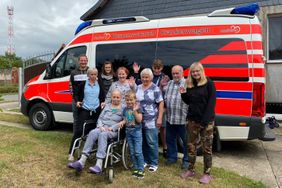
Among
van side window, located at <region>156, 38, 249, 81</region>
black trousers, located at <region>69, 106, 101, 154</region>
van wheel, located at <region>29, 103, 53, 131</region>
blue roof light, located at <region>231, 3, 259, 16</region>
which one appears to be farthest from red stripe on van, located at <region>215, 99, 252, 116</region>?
van wheel, located at <region>29, 103, 53, 131</region>

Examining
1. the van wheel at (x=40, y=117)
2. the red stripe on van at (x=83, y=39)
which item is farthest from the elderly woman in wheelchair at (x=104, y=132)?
the van wheel at (x=40, y=117)

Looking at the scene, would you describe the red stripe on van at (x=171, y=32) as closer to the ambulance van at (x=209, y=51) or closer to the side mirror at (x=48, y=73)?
the ambulance van at (x=209, y=51)

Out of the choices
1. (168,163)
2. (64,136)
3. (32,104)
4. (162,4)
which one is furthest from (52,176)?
(162,4)

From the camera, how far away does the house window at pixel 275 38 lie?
9734 millimetres

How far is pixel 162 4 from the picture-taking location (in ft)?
39.0

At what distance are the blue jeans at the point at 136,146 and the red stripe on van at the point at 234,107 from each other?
1797 millimetres

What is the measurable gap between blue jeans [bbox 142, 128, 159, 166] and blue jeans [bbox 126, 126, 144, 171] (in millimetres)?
178

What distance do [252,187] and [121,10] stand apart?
10.2 metres

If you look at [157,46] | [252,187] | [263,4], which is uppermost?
[263,4]

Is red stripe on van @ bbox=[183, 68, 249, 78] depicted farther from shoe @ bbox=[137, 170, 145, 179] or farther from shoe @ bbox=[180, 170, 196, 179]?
shoe @ bbox=[137, 170, 145, 179]

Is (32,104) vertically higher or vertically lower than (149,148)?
higher

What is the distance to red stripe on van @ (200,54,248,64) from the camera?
5.55 metres

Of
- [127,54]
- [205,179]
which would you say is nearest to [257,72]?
[205,179]

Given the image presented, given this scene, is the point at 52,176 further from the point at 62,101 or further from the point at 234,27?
the point at 234,27
